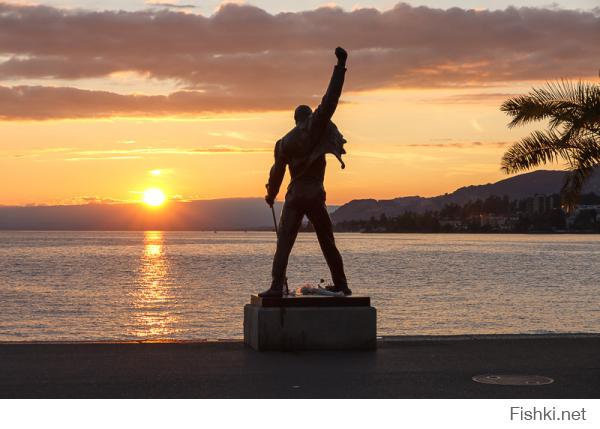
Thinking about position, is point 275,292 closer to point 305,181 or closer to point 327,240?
point 327,240

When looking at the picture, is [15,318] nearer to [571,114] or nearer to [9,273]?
[571,114]

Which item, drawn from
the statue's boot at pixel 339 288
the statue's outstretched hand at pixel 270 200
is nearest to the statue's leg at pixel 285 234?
the statue's outstretched hand at pixel 270 200

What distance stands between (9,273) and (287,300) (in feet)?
219

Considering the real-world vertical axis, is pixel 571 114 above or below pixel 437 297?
above

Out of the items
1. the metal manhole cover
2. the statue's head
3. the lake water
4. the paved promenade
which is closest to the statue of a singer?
the statue's head

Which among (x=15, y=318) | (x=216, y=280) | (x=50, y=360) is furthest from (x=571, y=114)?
(x=216, y=280)

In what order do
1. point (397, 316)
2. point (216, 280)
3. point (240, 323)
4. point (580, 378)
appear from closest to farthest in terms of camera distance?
point (580, 378) < point (240, 323) < point (397, 316) < point (216, 280)

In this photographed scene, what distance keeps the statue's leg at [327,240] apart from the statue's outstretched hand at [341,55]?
1.99 m

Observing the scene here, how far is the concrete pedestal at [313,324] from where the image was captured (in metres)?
12.6

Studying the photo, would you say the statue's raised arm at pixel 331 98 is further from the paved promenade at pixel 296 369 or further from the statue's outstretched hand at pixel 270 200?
the paved promenade at pixel 296 369

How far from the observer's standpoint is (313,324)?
41.6ft

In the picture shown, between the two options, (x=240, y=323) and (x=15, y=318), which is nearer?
(x=240, y=323)

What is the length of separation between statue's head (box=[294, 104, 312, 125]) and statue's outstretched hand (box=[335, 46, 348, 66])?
1064 mm

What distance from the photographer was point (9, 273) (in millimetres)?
75875
